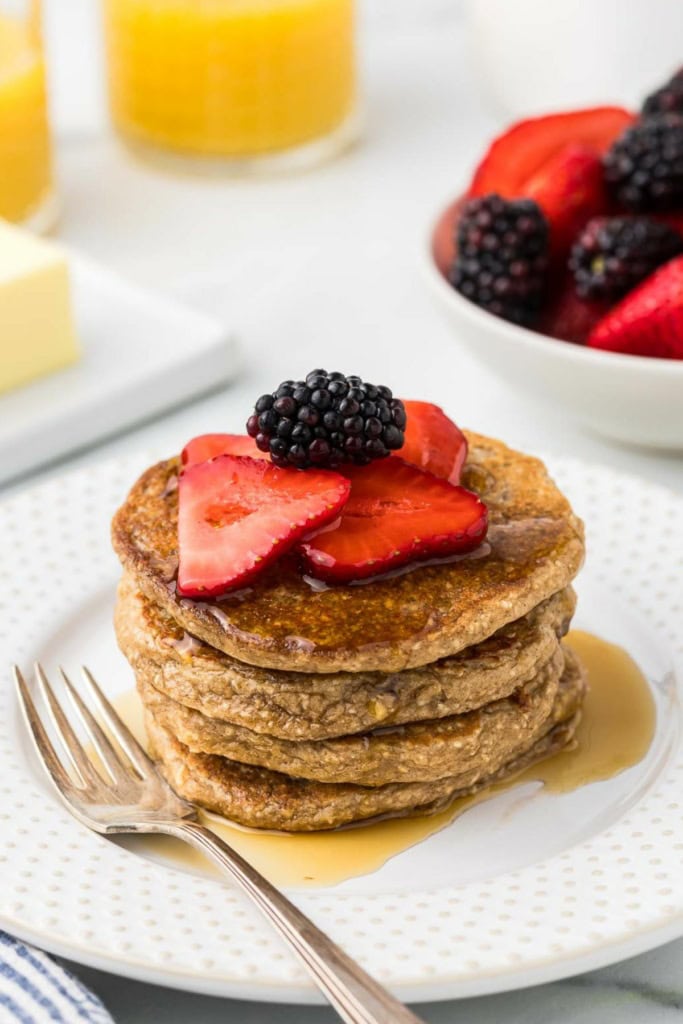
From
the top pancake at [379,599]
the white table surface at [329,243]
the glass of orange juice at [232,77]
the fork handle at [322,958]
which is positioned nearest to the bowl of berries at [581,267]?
the white table surface at [329,243]

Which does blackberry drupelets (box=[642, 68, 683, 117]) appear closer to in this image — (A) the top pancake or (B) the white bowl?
(B) the white bowl

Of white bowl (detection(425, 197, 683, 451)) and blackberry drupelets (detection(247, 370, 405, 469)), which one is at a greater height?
blackberry drupelets (detection(247, 370, 405, 469))

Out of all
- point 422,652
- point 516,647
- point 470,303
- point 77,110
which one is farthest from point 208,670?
point 77,110

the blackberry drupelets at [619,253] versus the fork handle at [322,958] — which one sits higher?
the blackberry drupelets at [619,253]

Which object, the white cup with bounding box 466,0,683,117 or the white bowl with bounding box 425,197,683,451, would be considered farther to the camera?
the white cup with bounding box 466,0,683,117

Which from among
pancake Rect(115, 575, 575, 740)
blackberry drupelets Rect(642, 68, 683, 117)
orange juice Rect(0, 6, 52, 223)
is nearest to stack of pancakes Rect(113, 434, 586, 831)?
pancake Rect(115, 575, 575, 740)

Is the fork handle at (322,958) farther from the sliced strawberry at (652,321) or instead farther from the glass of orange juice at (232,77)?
the glass of orange juice at (232,77)

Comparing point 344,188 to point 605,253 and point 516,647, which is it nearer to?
point 605,253
